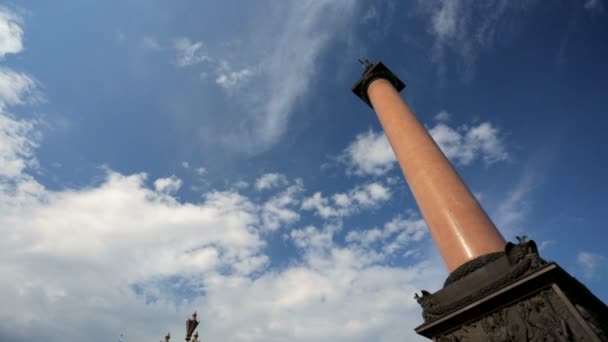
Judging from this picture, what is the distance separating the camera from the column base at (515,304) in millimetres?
5852

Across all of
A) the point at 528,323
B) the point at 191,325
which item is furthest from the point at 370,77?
the point at 191,325

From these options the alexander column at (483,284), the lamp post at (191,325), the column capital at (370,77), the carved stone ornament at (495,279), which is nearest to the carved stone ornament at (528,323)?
the alexander column at (483,284)

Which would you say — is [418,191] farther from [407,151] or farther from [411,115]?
[411,115]

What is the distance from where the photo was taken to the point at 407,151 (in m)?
10.9

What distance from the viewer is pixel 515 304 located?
6441 mm

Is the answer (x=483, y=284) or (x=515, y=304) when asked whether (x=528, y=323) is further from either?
(x=483, y=284)

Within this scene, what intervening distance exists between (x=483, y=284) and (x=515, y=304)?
27.1 inches

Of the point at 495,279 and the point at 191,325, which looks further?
the point at 191,325

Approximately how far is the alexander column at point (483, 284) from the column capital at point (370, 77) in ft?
18.8

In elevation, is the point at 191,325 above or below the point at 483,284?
above

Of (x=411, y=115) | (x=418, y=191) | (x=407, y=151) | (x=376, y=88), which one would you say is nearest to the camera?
(x=418, y=191)

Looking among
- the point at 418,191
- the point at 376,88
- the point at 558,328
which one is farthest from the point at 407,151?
the point at 558,328

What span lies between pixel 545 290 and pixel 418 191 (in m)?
4.20

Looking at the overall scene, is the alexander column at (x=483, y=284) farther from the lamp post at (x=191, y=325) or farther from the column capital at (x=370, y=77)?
the lamp post at (x=191, y=325)
